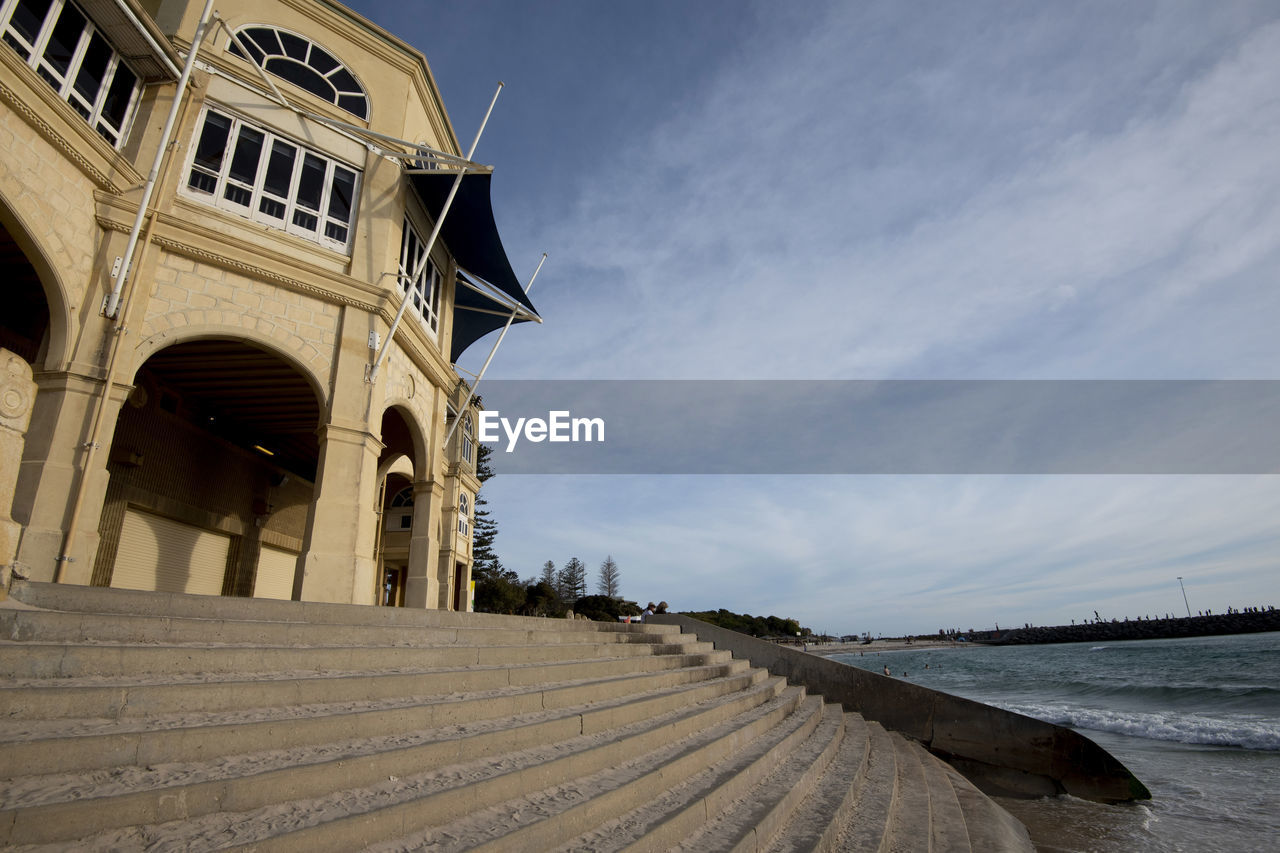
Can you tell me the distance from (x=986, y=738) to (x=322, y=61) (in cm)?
1818

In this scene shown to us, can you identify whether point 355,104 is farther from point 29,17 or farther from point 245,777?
point 245,777

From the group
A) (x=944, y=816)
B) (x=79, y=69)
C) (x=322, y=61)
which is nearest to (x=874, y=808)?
(x=944, y=816)

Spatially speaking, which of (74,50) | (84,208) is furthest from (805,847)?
Result: (74,50)

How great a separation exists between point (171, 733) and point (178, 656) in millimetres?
1108

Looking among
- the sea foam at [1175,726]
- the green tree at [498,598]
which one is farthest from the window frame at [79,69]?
the green tree at [498,598]

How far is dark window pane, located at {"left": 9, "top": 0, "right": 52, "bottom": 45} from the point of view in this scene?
820 centimetres

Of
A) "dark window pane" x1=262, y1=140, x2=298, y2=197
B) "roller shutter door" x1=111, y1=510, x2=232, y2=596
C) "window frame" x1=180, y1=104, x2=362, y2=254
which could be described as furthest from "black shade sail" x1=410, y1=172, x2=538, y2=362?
"roller shutter door" x1=111, y1=510, x2=232, y2=596

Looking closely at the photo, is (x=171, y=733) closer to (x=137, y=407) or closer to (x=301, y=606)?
(x=301, y=606)

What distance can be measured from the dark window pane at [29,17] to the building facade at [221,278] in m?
0.03

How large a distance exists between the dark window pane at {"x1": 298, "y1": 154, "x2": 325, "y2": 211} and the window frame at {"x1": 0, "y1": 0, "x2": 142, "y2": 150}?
97.6 inches

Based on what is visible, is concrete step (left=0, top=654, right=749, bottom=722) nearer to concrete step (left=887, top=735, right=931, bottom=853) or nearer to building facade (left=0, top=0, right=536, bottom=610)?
concrete step (left=887, top=735, right=931, bottom=853)

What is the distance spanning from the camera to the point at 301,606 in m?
5.74

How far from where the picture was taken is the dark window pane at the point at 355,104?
12.5m

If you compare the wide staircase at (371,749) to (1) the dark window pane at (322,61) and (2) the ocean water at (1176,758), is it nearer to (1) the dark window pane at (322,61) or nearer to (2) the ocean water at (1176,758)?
(2) the ocean water at (1176,758)
